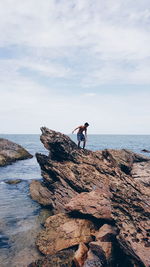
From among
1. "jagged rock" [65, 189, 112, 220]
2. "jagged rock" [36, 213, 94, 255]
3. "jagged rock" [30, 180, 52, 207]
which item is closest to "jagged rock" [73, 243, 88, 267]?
"jagged rock" [36, 213, 94, 255]

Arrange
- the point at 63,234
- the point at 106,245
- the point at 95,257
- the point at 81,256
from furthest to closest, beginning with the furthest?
the point at 63,234 → the point at 81,256 → the point at 106,245 → the point at 95,257

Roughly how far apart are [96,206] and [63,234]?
2501 millimetres

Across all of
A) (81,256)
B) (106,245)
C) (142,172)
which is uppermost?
(142,172)

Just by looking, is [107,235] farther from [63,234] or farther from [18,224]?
[18,224]

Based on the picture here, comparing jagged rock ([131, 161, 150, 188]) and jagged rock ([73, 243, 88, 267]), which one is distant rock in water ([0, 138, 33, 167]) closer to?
jagged rock ([131, 161, 150, 188])

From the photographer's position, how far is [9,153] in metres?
45.9

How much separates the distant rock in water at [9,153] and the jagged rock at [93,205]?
97.5ft

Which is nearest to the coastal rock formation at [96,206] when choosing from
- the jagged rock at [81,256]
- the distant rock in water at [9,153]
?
the jagged rock at [81,256]

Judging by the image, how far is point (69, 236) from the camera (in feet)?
40.1

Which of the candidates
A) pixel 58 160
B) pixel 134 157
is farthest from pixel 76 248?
pixel 134 157

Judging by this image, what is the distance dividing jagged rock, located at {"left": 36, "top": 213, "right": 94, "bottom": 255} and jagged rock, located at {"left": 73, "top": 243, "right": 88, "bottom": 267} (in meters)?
1.01

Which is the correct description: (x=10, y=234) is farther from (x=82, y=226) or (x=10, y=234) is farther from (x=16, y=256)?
(x=82, y=226)

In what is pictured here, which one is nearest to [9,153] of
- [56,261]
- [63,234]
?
[63,234]

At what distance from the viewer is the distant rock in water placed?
42600 mm
